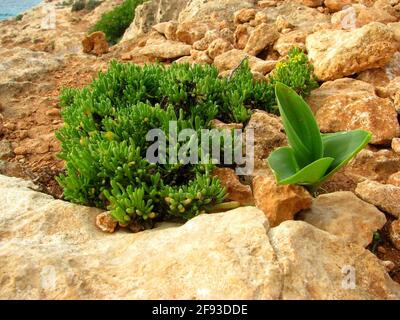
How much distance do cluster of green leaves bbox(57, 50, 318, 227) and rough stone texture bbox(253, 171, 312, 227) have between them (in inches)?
12.0

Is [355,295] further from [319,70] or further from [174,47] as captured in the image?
[174,47]

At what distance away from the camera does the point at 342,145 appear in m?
3.35

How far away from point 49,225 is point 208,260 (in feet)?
4.28

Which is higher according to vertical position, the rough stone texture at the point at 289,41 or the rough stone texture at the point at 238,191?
the rough stone texture at the point at 238,191

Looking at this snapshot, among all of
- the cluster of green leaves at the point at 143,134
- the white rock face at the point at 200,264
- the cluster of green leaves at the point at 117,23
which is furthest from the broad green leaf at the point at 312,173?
the cluster of green leaves at the point at 117,23

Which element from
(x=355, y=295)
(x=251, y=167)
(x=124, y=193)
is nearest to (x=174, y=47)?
(x=251, y=167)

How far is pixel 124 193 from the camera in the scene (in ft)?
10.4

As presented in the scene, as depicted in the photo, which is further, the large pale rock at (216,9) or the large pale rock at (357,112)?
the large pale rock at (216,9)

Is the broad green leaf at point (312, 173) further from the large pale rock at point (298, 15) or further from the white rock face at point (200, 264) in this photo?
the large pale rock at point (298, 15)

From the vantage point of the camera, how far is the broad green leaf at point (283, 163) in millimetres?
3223

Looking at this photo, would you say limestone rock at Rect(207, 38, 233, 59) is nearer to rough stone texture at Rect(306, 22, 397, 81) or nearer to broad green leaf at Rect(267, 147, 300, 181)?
rough stone texture at Rect(306, 22, 397, 81)

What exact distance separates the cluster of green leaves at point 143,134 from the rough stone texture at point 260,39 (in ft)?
4.45

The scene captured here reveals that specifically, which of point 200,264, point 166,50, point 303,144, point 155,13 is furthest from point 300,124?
point 155,13

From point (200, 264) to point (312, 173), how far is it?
1.09 metres
